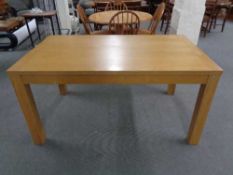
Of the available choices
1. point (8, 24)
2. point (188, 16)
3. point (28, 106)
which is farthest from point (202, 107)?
point (8, 24)

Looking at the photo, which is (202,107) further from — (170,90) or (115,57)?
(170,90)

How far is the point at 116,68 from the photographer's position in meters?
1.04

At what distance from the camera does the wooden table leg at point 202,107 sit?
1.06 metres

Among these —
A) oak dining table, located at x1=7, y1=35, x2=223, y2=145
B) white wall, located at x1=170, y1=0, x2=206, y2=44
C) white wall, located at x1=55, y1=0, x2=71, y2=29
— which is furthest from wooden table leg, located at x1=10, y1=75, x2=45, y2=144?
white wall, located at x1=55, y1=0, x2=71, y2=29

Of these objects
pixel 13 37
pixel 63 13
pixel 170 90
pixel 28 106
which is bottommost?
pixel 170 90

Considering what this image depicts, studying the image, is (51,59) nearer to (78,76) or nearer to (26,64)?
(26,64)

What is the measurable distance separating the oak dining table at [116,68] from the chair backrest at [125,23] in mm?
955

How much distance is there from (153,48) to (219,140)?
915 millimetres

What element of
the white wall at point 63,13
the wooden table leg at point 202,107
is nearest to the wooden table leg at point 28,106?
the wooden table leg at point 202,107

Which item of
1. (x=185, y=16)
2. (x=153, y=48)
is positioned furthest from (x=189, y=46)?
(x=185, y=16)

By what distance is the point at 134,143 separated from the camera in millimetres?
1391

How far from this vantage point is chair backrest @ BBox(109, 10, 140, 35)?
7.38ft

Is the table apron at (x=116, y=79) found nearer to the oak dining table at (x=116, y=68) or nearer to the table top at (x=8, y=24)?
the oak dining table at (x=116, y=68)

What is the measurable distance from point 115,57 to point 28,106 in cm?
68
